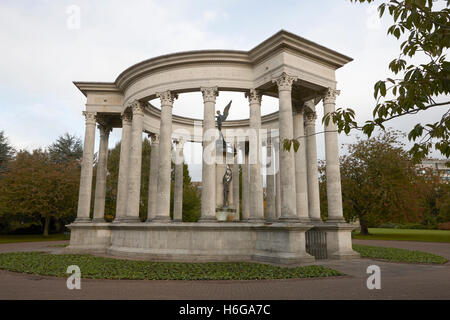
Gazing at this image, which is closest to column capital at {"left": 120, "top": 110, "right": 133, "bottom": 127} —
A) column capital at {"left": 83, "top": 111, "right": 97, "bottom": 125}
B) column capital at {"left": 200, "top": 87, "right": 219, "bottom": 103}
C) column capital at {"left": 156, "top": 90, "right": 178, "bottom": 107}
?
column capital at {"left": 83, "top": 111, "right": 97, "bottom": 125}

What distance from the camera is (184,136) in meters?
39.4

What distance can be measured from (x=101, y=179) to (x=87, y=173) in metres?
2.42

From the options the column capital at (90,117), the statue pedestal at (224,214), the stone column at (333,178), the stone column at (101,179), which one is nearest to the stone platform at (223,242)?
the stone column at (333,178)

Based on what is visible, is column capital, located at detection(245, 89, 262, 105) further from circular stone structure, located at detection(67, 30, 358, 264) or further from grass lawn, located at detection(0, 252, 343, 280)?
grass lawn, located at detection(0, 252, 343, 280)

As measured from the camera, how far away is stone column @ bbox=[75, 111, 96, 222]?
30.9 m

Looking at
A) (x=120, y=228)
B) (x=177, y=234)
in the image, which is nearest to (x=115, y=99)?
(x=120, y=228)

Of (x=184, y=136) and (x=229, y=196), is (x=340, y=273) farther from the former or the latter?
(x=184, y=136)

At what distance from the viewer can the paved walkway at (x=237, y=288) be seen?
38.1 feet

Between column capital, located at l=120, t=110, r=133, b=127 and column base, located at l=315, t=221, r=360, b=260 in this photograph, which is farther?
column capital, located at l=120, t=110, r=133, b=127

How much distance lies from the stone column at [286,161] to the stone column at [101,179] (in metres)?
19.5

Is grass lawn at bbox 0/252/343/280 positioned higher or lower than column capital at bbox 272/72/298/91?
lower

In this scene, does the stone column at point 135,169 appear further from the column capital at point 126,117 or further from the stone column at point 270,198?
the stone column at point 270,198

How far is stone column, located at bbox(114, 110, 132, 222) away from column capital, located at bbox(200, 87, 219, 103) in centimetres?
994
